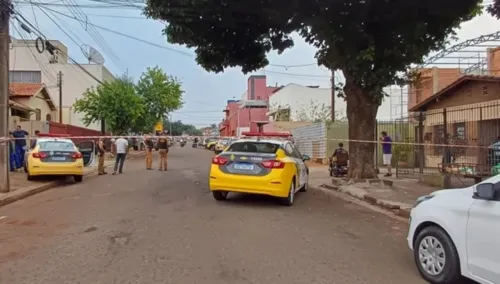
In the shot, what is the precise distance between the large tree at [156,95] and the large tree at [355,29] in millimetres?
32106

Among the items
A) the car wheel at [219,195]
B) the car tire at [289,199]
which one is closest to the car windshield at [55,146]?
the car wheel at [219,195]

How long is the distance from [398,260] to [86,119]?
38707 millimetres

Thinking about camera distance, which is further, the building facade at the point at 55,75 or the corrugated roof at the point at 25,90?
the building facade at the point at 55,75

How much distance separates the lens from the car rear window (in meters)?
11.4

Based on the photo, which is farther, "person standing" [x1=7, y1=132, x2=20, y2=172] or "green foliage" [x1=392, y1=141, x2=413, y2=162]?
"green foliage" [x1=392, y1=141, x2=413, y2=162]

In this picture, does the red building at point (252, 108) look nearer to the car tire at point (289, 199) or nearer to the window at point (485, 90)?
the window at point (485, 90)

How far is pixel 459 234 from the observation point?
5164mm

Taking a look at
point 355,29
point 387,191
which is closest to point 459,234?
point 387,191

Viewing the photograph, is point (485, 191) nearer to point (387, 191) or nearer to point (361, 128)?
point (387, 191)

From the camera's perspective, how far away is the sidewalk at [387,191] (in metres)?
11.7

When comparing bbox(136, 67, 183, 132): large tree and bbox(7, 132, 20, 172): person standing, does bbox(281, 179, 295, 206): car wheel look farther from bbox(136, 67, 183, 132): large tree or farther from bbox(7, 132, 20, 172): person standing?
bbox(136, 67, 183, 132): large tree

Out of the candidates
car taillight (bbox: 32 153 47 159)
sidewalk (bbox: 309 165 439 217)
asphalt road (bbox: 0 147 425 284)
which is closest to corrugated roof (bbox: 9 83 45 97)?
car taillight (bbox: 32 153 47 159)

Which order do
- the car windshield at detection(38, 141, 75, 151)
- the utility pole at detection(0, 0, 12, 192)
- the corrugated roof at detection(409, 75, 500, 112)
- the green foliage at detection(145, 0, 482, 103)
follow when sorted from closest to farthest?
1. the utility pole at detection(0, 0, 12, 192)
2. the green foliage at detection(145, 0, 482, 103)
3. the car windshield at detection(38, 141, 75, 151)
4. the corrugated roof at detection(409, 75, 500, 112)

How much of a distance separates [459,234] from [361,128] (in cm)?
1074
